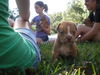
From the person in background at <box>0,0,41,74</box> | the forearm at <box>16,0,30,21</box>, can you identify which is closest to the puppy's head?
the forearm at <box>16,0,30,21</box>

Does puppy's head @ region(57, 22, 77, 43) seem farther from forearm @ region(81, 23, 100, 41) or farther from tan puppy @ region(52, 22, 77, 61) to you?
forearm @ region(81, 23, 100, 41)

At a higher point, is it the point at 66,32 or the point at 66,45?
the point at 66,32

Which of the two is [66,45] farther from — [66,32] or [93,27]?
[93,27]

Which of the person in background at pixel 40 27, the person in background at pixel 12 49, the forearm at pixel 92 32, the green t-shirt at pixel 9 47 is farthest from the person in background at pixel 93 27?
the green t-shirt at pixel 9 47

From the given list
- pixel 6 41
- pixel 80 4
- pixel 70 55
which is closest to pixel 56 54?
pixel 70 55

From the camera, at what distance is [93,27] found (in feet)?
21.2

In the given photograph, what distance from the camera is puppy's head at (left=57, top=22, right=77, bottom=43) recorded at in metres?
3.92

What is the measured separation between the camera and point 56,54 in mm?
3883

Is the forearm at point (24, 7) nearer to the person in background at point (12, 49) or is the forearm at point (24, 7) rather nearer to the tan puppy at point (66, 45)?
the person in background at point (12, 49)

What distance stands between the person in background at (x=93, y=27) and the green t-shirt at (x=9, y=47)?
4058mm

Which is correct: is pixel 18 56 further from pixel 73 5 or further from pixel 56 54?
pixel 73 5

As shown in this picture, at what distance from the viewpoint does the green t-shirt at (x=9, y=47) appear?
2.23 metres

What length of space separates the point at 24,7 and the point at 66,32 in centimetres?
111

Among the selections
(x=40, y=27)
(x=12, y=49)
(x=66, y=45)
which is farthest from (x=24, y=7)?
(x=40, y=27)
